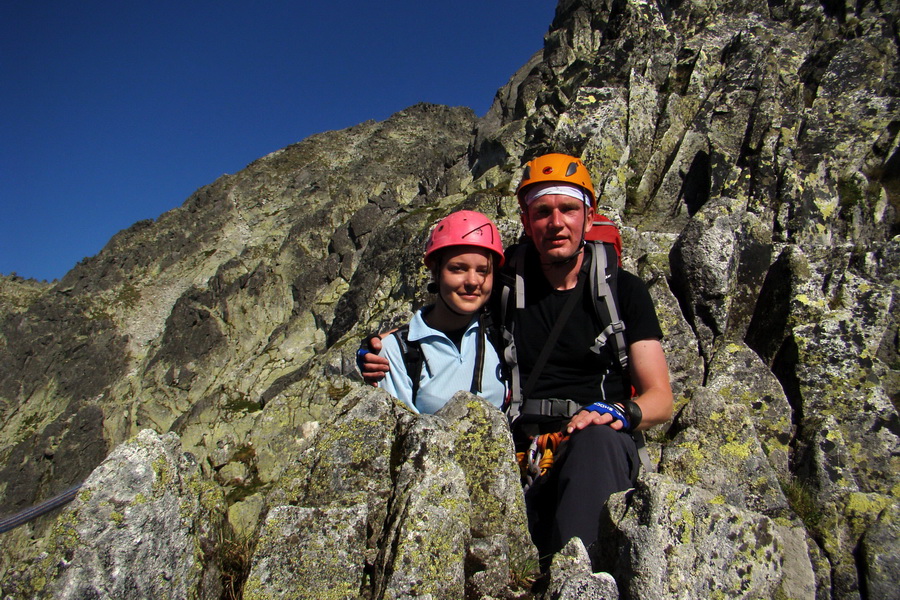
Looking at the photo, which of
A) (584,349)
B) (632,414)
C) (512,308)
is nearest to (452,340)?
(512,308)

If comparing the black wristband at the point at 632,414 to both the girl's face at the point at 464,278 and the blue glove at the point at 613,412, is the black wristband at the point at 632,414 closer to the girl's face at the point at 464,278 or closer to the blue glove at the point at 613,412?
the blue glove at the point at 613,412

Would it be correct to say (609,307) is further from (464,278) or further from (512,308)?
(464,278)

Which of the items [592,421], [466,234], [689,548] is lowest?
[689,548]

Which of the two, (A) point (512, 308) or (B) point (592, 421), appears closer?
(B) point (592, 421)

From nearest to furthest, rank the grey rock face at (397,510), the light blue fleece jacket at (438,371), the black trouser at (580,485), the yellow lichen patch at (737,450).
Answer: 1. the grey rock face at (397,510)
2. the black trouser at (580,485)
3. the yellow lichen patch at (737,450)
4. the light blue fleece jacket at (438,371)

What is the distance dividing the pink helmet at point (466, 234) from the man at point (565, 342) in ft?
2.10

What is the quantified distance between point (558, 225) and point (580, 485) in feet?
9.40

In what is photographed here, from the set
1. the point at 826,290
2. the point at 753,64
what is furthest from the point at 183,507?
the point at 753,64

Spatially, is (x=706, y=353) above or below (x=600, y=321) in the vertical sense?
above

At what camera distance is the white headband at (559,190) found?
594cm

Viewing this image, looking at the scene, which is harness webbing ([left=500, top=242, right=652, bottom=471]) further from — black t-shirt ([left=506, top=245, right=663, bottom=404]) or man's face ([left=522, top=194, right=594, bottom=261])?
man's face ([left=522, top=194, right=594, bottom=261])

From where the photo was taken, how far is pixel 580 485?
182 inches

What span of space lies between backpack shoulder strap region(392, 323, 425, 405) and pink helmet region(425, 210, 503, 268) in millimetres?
1034

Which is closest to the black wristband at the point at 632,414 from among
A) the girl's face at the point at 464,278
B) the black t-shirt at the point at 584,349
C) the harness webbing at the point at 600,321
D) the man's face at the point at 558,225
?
the harness webbing at the point at 600,321
